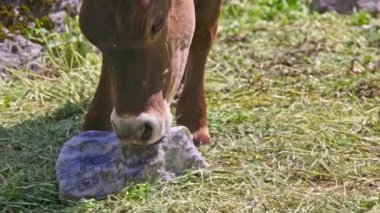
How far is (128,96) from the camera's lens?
Answer: 3.26m

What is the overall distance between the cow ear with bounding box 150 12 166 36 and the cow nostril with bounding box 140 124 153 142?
322 mm

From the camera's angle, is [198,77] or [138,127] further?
[198,77]

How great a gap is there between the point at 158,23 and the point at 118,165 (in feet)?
1.81

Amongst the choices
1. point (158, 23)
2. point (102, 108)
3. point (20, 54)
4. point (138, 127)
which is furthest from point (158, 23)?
point (20, 54)

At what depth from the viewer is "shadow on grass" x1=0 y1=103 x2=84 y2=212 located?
11.6 feet

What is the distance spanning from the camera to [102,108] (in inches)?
163

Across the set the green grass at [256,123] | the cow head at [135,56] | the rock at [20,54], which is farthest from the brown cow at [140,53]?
the rock at [20,54]

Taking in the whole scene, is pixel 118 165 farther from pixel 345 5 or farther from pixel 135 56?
pixel 345 5

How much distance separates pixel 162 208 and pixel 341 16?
14.4ft

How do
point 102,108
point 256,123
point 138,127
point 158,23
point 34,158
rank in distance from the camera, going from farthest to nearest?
point 256,123 → point 102,108 → point 34,158 → point 158,23 → point 138,127

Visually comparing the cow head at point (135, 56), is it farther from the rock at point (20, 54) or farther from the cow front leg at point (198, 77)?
the rock at point (20, 54)

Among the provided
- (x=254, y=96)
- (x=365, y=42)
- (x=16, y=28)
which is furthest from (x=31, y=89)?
(x=365, y=42)

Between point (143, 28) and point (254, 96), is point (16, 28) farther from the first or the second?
point (143, 28)

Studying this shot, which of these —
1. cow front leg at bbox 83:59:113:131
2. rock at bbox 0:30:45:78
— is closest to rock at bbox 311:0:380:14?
rock at bbox 0:30:45:78
